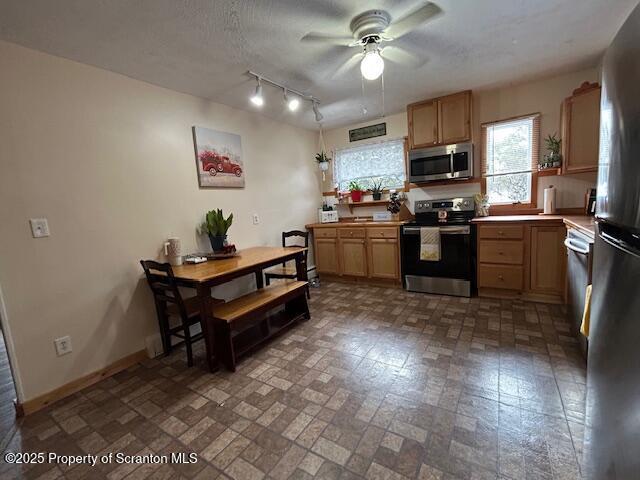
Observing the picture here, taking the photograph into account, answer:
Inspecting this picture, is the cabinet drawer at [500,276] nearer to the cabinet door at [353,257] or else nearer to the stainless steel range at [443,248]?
the stainless steel range at [443,248]

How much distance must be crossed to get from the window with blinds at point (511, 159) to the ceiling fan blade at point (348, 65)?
1975mm

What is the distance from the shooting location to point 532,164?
321 cm

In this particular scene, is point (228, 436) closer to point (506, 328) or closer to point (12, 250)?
point (12, 250)

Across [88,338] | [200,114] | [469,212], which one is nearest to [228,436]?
[88,338]

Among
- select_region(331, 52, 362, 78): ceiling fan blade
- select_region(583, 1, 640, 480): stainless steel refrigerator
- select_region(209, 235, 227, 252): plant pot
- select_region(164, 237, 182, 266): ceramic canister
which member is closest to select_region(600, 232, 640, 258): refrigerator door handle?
select_region(583, 1, 640, 480): stainless steel refrigerator

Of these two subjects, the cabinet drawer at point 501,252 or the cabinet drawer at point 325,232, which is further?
the cabinet drawer at point 325,232

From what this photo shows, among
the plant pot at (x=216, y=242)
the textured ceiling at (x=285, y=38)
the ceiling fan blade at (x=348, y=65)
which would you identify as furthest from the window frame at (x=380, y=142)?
the plant pot at (x=216, y=242)

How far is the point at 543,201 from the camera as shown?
126 inches

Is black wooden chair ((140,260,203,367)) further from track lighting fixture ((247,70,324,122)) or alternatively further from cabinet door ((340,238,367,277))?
cabinet door ((340,238,367,277))

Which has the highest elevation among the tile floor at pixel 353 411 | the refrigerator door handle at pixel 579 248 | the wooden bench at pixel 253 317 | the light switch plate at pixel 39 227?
the light switch plate at pixel 39 227

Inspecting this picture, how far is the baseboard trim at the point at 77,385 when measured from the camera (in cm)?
182

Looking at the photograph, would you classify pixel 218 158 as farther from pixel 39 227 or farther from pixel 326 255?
pixel 326 255

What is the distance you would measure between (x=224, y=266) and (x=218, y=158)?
1363 mm

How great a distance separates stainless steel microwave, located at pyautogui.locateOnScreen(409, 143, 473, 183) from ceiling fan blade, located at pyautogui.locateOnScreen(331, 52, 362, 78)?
151 cm
